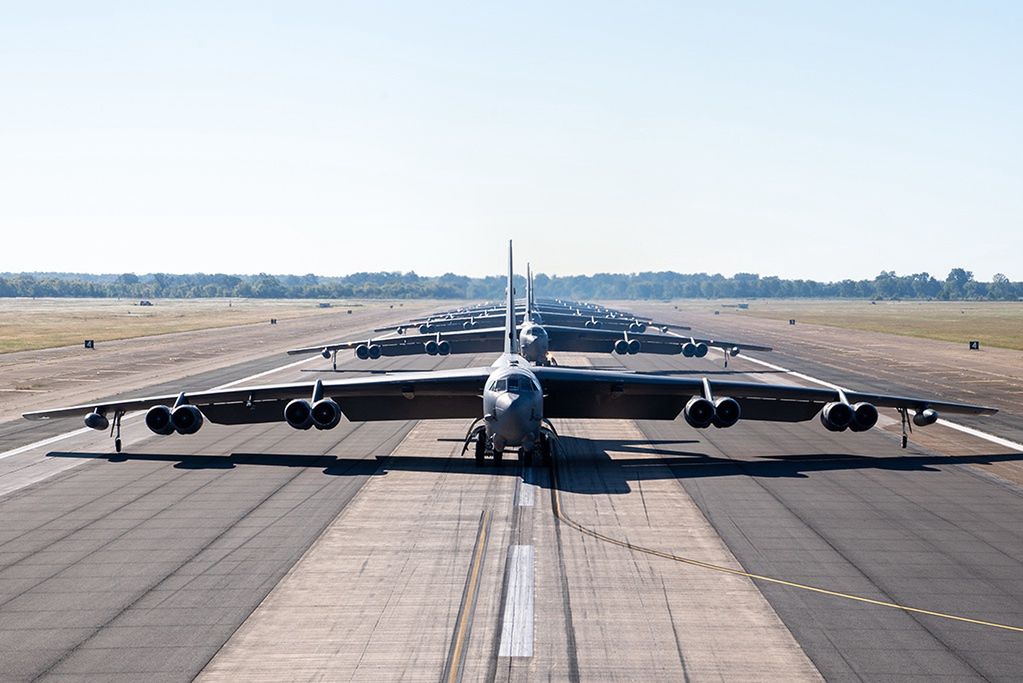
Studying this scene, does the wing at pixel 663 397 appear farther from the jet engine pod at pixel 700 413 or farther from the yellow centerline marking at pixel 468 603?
the yellow centerline marking at pixel 468 603

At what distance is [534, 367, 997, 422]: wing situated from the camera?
3350 centimetres

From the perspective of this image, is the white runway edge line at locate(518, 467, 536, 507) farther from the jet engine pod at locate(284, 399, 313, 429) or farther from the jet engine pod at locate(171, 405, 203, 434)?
the jet engine pod at locate(171, 405, 203, 434)

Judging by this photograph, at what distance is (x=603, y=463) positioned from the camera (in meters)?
33.1

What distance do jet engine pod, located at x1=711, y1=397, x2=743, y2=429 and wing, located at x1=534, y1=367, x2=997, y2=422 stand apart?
98 cm

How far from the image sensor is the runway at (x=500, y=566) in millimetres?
15391

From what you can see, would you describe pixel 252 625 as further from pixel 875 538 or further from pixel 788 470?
pixel 788 470

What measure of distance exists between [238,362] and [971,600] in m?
67.9

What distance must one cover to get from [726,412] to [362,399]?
14339 millimetres

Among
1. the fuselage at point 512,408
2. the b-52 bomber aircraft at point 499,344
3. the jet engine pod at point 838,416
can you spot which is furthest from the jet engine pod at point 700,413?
the b-52 bomber aircraft at point 499,344

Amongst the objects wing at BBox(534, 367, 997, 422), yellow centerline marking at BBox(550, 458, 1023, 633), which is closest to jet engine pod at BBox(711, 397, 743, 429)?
wing at BBox(534, 367, 997, 422)

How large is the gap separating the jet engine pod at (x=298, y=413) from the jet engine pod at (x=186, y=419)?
342cm

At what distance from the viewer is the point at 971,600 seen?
18312mm

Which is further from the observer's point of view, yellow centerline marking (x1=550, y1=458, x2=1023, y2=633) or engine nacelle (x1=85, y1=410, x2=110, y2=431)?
engine nacelle (x1=85, y1=410, x2=110, y2=431)

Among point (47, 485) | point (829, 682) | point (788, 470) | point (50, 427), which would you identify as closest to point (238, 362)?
point (50, 427)
